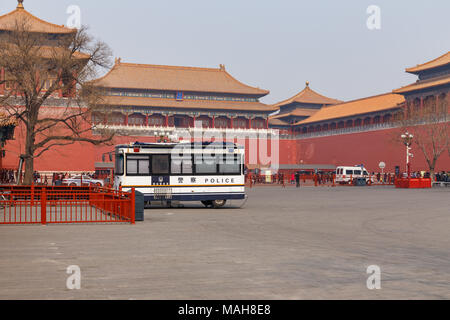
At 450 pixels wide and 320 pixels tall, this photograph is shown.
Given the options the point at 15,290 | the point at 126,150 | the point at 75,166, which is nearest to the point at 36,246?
the point at 15,290

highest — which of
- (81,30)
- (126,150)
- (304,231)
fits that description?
(81,30)

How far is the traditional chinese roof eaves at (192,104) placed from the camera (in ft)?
204

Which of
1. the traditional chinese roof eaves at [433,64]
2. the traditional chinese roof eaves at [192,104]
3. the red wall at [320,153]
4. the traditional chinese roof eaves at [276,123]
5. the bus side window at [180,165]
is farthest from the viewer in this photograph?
the traditional chinese roof eaves at [276,123]

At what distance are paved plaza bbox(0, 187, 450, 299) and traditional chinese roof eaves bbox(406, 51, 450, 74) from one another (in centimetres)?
3962

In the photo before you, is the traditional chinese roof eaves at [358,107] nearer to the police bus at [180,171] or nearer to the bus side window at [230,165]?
the bus side window at [230,165]

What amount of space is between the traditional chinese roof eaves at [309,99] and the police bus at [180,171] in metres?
57.4

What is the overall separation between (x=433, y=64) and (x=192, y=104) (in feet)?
85.9

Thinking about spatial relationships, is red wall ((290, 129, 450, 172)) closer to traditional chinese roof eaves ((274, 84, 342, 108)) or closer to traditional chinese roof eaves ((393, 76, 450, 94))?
traditional chinese roof eaves ((393, 76, 450, 94))

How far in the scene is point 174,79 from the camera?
2564 inches

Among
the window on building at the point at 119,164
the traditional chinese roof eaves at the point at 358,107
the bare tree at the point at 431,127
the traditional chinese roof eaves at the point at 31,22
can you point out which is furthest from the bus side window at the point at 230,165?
the traditional chinese roof eaves at the point at 358,107

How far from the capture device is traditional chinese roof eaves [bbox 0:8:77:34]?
45.6m
